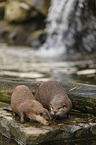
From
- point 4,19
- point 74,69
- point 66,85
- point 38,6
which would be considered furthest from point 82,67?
point 4,19

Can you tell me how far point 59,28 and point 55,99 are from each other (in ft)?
40.3

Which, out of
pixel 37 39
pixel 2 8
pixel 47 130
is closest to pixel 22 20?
pixel 2 8

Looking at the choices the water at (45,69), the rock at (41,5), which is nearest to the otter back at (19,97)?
the water at (45,69)

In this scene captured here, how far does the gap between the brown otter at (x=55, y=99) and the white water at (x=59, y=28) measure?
9148 millimetres

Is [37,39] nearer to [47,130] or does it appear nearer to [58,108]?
[58,108]

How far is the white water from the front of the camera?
13508 millimetres

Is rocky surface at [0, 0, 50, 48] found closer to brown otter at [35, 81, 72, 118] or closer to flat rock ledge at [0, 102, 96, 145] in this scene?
brown otter at [35, 81, 72, 118]

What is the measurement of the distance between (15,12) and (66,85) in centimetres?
1577

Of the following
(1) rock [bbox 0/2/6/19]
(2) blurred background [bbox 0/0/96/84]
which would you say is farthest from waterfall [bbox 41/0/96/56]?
(1) rock [bbox 0/2/6/19]

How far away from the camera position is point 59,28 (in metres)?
15.1

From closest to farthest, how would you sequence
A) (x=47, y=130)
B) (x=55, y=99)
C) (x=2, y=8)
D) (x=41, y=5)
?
1. (x=47, y=130)
2. (x=55, y=99)
3. (x=41, y=5)
4. (x=2, y=8)

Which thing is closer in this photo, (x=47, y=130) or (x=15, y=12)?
(x=47, y=130)

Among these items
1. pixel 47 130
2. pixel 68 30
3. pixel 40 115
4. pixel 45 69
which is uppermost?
pixel 68 30

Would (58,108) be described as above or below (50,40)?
above
